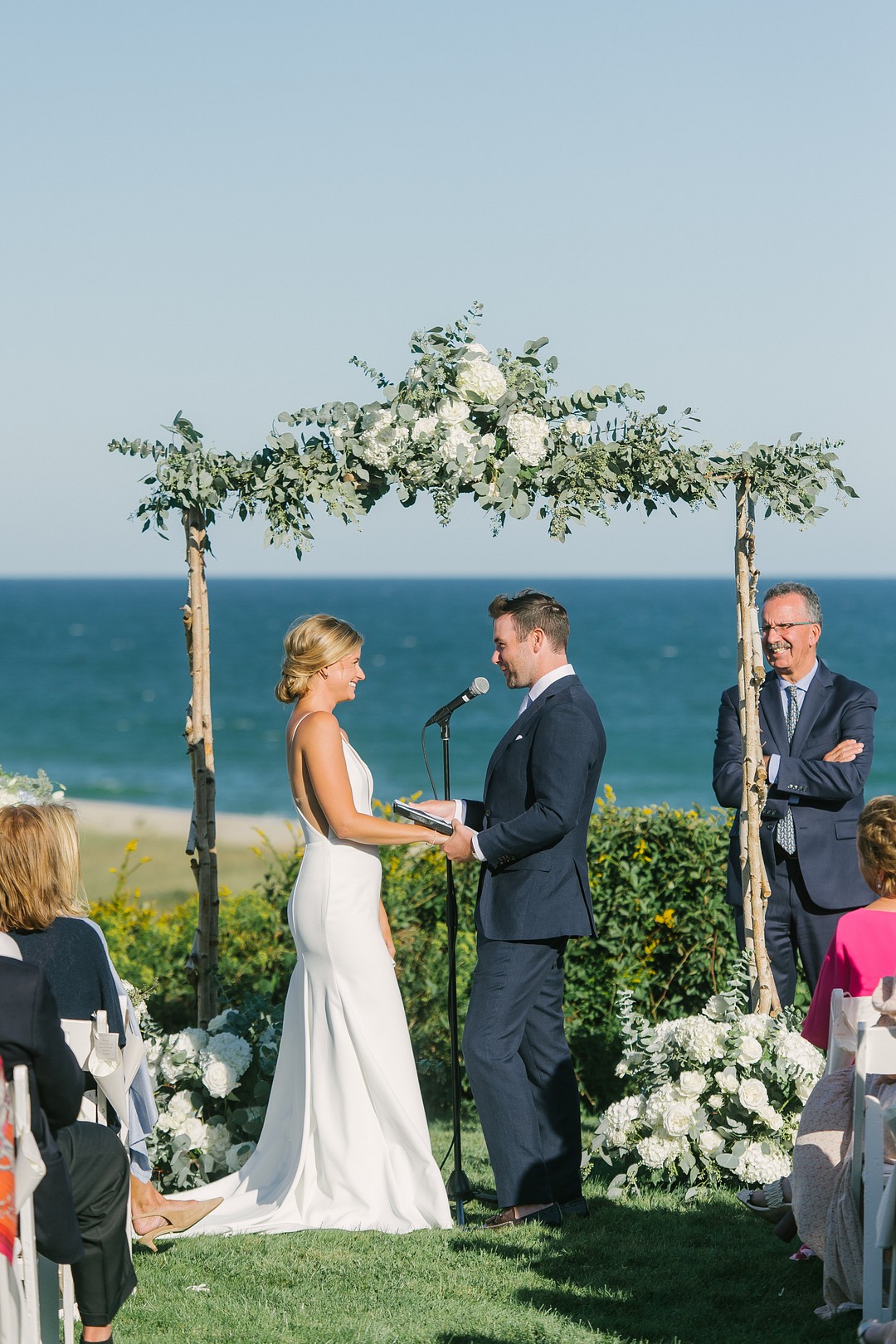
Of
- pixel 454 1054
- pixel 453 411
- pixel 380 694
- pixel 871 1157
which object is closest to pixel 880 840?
pixel 871 1157

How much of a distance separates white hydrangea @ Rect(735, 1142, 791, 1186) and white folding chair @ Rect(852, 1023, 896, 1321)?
4.46ft

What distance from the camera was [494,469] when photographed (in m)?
5.23

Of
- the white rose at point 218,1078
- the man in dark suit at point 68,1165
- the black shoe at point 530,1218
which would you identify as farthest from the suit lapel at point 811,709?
the man in dark suit at point 68,1165

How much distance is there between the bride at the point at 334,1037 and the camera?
4.66m

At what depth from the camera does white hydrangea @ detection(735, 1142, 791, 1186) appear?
4809mm

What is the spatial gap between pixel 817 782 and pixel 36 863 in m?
3.13

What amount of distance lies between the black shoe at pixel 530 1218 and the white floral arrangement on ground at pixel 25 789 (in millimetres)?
2051

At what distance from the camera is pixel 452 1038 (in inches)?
195

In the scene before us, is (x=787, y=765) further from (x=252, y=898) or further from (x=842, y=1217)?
(x=252, y=898)

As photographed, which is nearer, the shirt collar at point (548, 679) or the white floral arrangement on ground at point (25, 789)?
the white floral arrangement on ground at point (25, 789)

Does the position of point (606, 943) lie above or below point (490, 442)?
below

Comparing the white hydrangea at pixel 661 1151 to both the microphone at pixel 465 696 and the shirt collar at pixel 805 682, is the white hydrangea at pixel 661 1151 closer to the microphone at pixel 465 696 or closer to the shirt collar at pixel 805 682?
the microphone at pixel 465 696

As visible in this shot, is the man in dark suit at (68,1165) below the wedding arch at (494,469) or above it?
below

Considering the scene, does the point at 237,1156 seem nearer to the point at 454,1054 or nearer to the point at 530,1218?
the point at 454,1054
